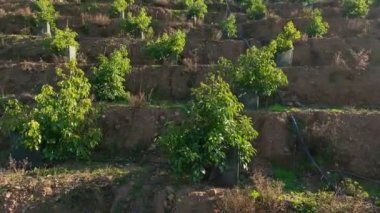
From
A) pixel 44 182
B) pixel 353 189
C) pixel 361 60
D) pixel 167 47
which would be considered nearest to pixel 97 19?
pixel 167 47

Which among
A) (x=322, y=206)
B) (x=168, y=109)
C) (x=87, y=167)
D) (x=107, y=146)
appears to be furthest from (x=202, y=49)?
(x=322, y=206)

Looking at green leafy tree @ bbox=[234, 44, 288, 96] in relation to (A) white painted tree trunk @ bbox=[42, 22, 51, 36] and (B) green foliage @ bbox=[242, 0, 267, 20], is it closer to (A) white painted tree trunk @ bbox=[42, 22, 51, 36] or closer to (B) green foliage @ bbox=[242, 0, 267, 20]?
(B) green foliage @ bbox=[242, 0, 267, 20]

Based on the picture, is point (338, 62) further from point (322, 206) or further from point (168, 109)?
point (322, 206)

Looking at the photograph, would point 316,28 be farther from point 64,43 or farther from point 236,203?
point 236,203

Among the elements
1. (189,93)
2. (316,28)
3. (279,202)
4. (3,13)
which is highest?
(3,13)

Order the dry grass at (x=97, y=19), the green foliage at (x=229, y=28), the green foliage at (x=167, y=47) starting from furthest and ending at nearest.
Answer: the dry grass at (x=97, y=19) → the green foliage at (x=229, y=28) → the green foliage at (x=167, y=47)

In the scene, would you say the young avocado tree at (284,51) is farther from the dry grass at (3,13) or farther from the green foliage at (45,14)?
the dry grass at (3,13)

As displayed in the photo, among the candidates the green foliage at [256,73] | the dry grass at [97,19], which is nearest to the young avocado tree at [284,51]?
the green foliage at [256,73]
